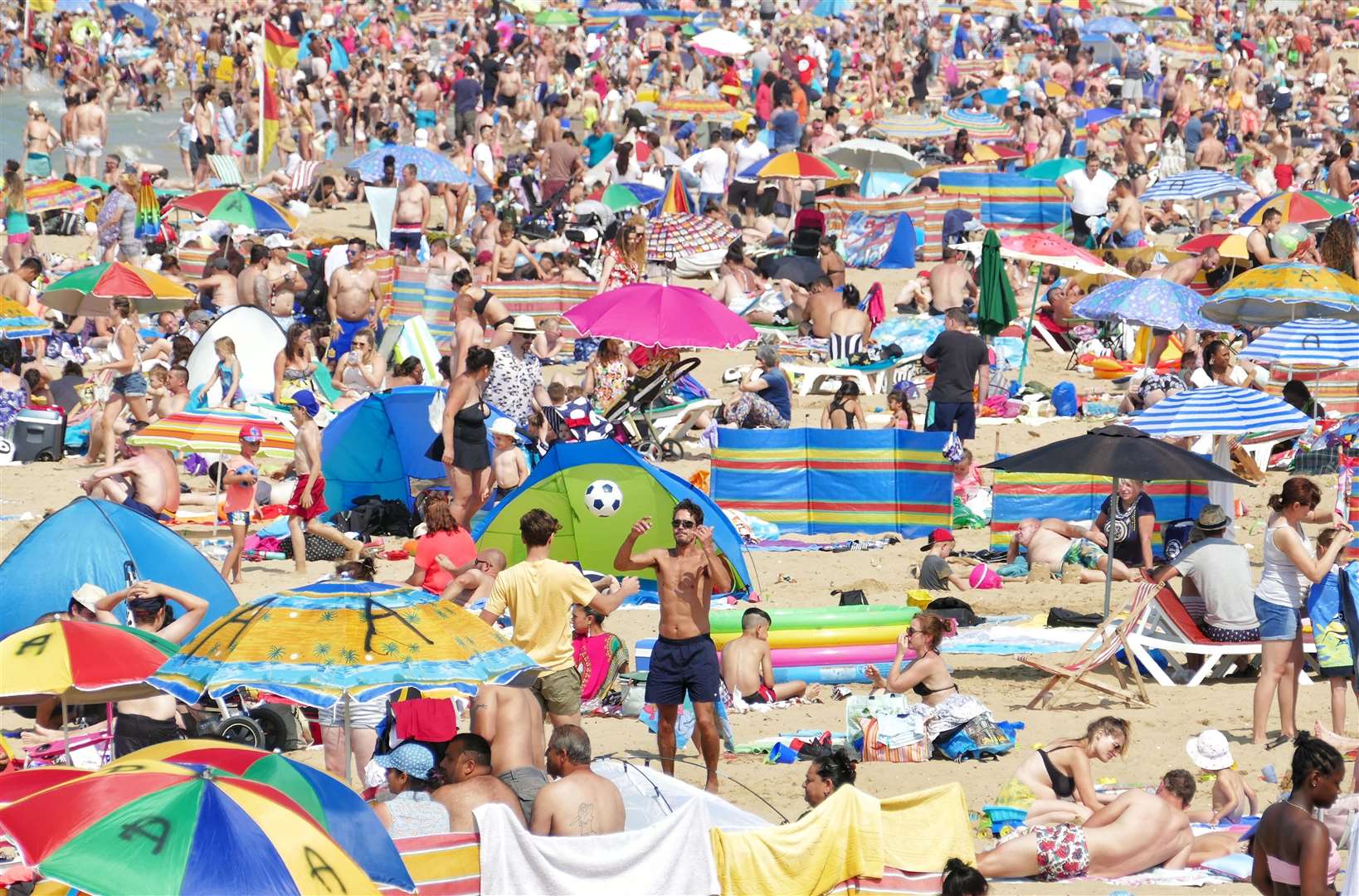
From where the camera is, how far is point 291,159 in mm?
24625

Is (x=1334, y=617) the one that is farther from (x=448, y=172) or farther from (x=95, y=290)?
(x=448, y=172)

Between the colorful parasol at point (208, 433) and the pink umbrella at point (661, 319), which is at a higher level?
the pink umbrella at point (661, 319)

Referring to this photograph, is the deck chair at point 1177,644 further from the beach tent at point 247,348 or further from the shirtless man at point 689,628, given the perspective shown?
the beach tent at point 247,348

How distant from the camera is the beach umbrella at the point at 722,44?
32.9m

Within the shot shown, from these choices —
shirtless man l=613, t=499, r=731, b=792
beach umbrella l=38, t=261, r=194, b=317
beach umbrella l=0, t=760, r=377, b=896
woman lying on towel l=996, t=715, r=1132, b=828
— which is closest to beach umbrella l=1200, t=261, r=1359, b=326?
woman lying on towel l=996, t=715, r=1132, b=828

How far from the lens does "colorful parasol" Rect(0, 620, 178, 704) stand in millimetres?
7160

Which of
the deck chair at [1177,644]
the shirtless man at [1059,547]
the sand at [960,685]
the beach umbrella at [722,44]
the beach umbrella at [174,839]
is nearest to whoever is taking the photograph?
Result: the beach umbrella at [174,839]

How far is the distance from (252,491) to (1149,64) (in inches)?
948

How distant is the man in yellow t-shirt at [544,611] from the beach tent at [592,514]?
3062mm

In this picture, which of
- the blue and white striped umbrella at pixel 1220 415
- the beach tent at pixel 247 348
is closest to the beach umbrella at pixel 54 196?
the beach tent at pixel 247 348

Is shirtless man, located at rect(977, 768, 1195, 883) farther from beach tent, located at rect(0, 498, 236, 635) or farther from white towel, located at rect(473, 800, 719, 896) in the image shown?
beach tent, located at rect(0, 498, 236, 635)

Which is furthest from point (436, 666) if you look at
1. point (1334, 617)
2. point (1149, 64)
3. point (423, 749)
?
point (1149, 64)

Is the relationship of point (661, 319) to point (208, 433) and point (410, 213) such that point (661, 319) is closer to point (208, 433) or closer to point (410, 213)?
point (208, 433)

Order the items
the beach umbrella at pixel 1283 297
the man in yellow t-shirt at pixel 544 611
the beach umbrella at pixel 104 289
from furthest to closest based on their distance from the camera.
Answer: the beach umbrella at pixel 104 289 → the beach umbrella at pixel 1283 297 → the man in yellow t-shirt at pixel 544 611
